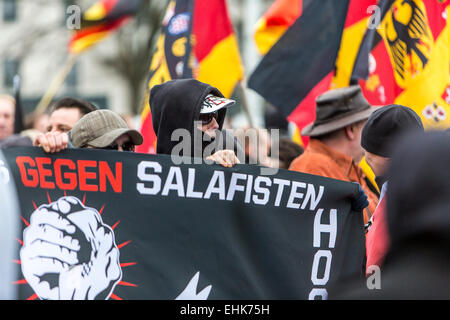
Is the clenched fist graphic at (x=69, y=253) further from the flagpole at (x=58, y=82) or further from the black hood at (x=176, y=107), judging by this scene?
the flagpole at (x=58, y=82)

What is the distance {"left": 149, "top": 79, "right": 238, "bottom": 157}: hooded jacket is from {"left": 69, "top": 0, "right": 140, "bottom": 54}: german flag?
5122 millimetres

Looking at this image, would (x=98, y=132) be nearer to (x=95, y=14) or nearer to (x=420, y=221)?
(x=420, y=221)

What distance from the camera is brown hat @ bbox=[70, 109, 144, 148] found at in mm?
3971

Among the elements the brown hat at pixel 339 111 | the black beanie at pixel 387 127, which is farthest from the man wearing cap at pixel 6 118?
the black beanie at pixel 387 127

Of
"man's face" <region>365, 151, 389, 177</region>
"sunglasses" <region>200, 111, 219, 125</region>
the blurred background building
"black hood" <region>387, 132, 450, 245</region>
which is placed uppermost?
"black hood" <region>387, 132, 450, 245</region>

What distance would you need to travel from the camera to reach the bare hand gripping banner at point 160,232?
122 inches

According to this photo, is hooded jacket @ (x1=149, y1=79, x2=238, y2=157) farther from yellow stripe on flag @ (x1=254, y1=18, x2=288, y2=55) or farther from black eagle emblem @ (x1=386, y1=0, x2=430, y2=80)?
yellow stripe on flag @ (x1=254, y1=18, x2=288, y2=55)

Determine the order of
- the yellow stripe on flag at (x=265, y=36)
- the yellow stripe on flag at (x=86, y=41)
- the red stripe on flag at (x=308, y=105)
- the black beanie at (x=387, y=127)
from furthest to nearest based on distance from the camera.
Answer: the yellow stripe on flag at (x=86, y=41) < the yellow stripe on flag at (x=265, y=36) < the red stripe on flag at (x=308, y=105) < the black beanie at (x=387, y=127)

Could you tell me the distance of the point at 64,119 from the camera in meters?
4.71

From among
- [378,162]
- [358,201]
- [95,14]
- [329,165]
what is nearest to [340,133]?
[329,165]

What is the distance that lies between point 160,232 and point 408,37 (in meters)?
2.92

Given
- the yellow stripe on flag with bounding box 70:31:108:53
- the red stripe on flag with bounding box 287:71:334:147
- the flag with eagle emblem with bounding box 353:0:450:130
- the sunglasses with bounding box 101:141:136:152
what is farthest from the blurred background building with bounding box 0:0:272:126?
the sunglasses with bounding box 101:141:136:152

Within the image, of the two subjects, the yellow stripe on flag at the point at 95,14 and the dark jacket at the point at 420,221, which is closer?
the dark jacket at the point at 420,221

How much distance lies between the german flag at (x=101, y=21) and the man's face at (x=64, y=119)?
422 cm
